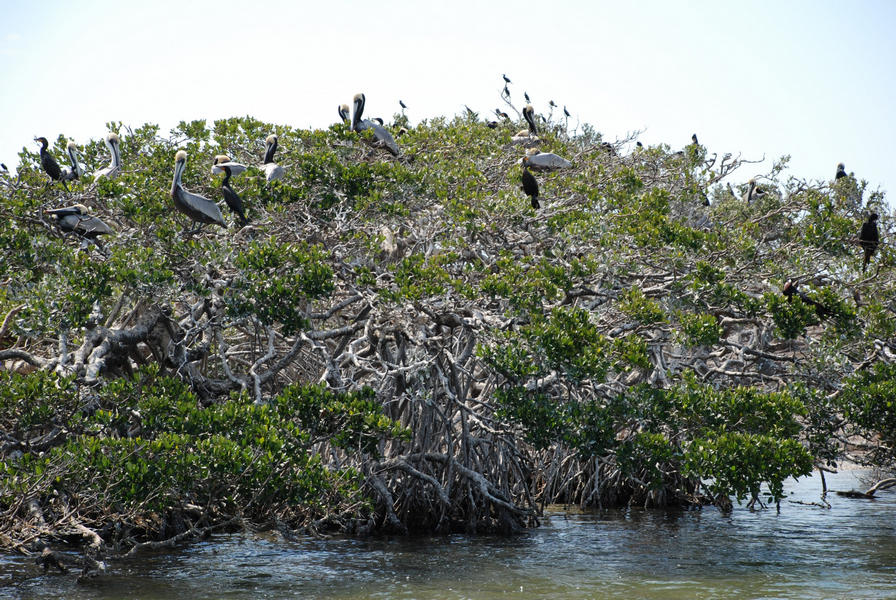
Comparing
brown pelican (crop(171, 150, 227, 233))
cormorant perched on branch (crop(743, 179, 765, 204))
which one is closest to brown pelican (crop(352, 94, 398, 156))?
brown pelican (crop(171, 150, 227, 233))

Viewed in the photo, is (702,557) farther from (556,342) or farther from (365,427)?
(365,427)

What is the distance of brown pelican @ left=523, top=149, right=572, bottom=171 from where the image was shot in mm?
13305

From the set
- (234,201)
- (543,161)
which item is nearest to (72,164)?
(234,201)

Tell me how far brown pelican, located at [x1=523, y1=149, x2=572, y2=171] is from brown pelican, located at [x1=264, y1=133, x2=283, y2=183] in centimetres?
397

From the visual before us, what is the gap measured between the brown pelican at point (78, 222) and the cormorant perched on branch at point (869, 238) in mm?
9294

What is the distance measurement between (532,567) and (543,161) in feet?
21.7

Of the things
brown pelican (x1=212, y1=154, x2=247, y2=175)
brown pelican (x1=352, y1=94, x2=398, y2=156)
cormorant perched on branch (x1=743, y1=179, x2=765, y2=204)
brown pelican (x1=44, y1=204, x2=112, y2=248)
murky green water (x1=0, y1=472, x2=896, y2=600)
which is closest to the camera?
murky green water (x1=0, y1=472, x2=896, y2=600)

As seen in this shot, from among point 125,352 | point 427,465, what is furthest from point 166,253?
point 427,465

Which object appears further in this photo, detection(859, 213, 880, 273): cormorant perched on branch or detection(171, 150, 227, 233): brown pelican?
detection(859, 213, 880, 273): cormorant perched on branch

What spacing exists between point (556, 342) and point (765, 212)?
882 centimetres

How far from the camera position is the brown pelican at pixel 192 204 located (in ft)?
29.8

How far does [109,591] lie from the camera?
782cm

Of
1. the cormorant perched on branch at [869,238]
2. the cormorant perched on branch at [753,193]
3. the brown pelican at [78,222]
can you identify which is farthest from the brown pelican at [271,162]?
the cormorant perched on branch at [753,193]

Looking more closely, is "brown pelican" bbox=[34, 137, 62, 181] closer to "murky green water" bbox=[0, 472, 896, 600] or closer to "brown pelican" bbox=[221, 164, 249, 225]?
"brown pelican" bbox=[221, 164, 249, 225]
